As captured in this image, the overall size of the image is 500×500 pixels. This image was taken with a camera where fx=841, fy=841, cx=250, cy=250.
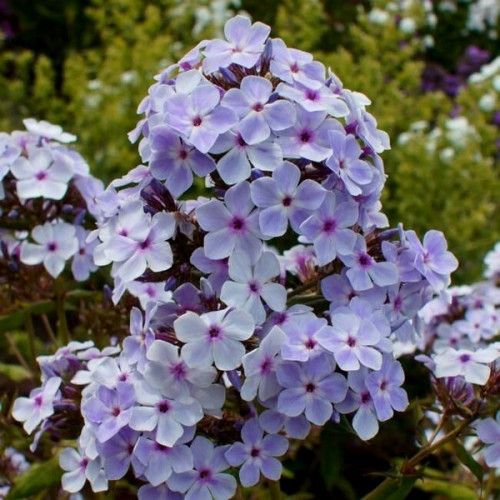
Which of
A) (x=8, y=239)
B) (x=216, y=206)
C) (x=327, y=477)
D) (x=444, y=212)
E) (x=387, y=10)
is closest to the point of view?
(x=216, y=206)

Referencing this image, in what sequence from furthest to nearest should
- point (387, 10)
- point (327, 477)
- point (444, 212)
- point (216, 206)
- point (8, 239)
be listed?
point (387, 10) → point (444, 212) → point (327, 477) → point (8, 239) → point (216, 206)

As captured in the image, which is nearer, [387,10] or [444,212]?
[444,212]

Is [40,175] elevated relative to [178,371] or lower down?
lower down

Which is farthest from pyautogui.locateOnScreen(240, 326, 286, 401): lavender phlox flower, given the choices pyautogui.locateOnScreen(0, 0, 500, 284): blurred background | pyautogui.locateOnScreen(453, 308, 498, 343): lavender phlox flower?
pyautogui.locateOnScreen(0, 0, 500, 284): blurred background

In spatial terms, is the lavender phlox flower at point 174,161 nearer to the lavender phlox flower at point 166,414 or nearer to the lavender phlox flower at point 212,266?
the lavender phlox flower at point 212,266

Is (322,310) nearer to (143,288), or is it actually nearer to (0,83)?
(143,288)

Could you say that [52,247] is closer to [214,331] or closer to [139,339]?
[139,339]

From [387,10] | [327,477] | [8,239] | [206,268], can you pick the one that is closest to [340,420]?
[206,268]

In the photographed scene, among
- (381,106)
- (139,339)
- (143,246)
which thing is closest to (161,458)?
(139,339)
